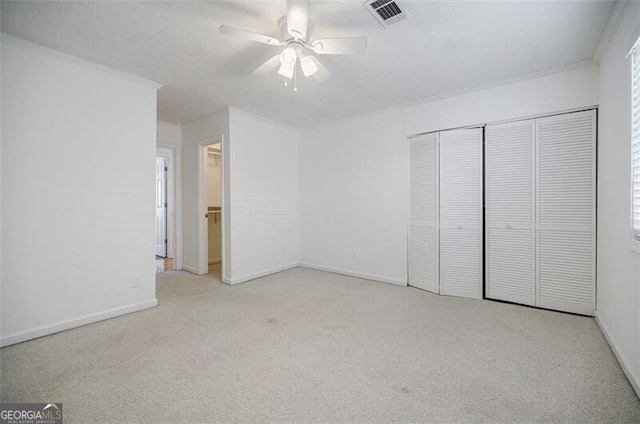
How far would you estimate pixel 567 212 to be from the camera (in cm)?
283

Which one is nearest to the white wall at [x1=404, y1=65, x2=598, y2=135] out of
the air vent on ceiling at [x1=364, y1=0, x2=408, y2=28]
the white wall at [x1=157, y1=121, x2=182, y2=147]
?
the air vent on ceiling at [x1=364, y1=0, x2=408, y2=28]

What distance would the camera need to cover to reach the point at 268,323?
266 centimetres

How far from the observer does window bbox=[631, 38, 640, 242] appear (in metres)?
1.74

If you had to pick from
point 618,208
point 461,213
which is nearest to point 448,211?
point 461,213

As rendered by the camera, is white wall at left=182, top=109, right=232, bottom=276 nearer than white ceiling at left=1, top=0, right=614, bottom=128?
No

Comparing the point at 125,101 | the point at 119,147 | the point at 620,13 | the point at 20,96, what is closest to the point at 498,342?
the point at 620,13

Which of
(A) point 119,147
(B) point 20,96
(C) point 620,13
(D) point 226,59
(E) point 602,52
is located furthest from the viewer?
(A) point 119,147

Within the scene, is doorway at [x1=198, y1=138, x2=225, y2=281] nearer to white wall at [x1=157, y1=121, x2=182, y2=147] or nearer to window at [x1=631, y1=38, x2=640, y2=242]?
white wall at [x1=157, y1=121, x2=182, y2=147]

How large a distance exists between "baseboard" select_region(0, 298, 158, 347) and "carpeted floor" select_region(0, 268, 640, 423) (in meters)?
0.08

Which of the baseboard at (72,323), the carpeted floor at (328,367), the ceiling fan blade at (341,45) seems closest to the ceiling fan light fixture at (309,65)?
the ceiling fan blade at (341,45)

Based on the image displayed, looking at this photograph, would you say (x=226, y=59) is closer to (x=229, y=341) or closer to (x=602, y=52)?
(x=229, y=341)

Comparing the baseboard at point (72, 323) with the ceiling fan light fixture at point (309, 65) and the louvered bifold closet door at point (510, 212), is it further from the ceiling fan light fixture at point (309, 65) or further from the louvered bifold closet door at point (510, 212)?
the louvered bifold closet door at point (510, 212)

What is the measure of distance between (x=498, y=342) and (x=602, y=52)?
2629 millimetres

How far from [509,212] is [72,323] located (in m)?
4.52
